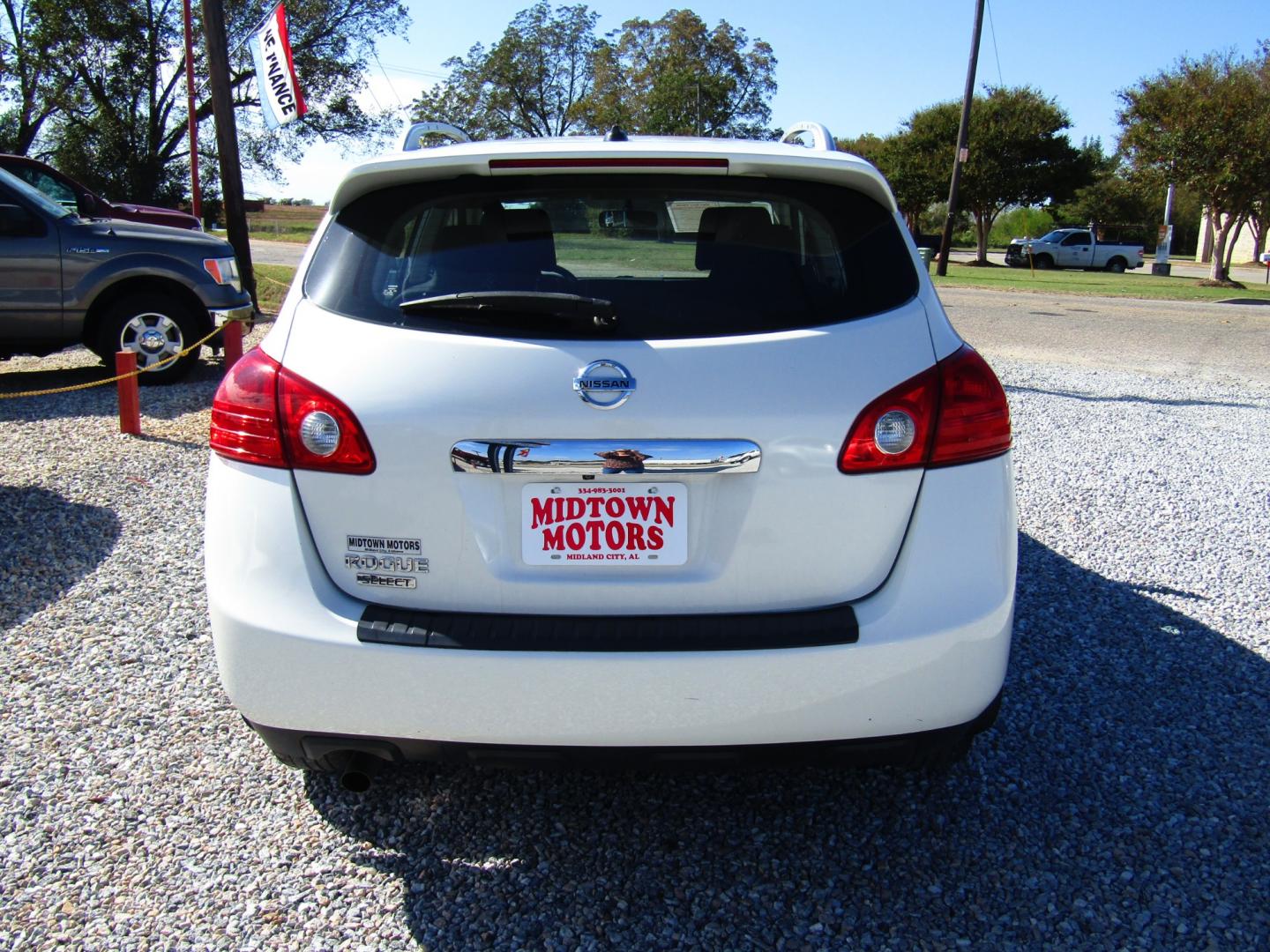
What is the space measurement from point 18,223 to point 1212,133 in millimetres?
31178

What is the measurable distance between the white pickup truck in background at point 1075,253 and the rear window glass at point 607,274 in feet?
145

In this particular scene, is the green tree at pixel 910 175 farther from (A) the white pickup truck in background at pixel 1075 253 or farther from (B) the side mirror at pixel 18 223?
(B) the side mirror at pixel 18 223

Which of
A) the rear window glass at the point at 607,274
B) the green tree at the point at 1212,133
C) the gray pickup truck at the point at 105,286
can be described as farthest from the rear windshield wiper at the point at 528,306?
the green tree at the point at 1212,133

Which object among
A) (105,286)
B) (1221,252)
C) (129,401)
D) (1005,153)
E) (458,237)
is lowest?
(129,401)

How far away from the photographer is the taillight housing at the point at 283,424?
2172mm

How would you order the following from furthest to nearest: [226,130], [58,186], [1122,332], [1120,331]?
[1120,331]
[1122,332]
[226,130]
[58,186]

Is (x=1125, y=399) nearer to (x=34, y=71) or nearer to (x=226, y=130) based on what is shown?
(x=226, y=130)

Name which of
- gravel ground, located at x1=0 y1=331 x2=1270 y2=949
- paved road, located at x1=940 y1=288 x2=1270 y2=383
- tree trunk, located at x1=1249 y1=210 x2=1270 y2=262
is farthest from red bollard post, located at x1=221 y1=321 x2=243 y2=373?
tree trunk, located at x1=1249 y1=210 x2=1270 y2=262

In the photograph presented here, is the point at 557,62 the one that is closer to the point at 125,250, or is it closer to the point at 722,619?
the point at 125,250

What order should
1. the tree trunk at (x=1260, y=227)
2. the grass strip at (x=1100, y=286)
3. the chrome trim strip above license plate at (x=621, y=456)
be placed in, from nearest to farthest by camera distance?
1. the chrome trim strip above license plate at (x=621, y=456)
2. the grass strip at (x=1100, y=286)
3. the tree trunk at (x=1260, y=227)

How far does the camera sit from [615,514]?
213 cm

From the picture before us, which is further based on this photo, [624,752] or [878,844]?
[878,844]

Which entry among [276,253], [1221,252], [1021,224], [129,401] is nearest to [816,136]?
[129,401]

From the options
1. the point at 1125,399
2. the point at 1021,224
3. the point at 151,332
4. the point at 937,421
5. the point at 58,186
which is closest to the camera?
the point at 937,421
